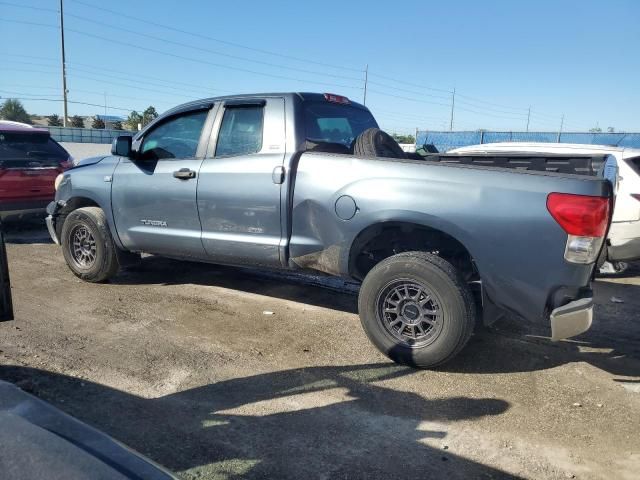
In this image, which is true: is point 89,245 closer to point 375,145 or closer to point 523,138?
point 375,145

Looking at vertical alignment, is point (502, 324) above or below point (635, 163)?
below

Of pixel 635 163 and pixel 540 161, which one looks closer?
pixel 540 161

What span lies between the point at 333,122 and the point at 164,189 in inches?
68.7

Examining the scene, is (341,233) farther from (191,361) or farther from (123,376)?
(123,376)

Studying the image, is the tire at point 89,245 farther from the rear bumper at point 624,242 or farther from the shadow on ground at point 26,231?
the rear bumper at point 624,242

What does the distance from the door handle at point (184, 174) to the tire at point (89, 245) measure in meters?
1.20

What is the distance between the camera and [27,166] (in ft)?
26.3

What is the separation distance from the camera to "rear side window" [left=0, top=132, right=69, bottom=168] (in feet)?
25.9

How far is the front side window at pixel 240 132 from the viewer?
15.3 feet

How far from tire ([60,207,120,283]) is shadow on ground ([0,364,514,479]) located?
2140 millimetres

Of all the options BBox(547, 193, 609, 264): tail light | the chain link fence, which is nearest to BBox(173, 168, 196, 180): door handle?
BBox(547, 193, 609, 264): tail light

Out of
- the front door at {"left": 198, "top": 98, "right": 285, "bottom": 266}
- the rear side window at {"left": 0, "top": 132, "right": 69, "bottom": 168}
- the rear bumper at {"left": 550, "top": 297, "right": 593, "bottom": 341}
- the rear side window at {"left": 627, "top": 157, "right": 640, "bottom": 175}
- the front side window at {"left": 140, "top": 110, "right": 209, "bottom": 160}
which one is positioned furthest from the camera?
the rear side window at {"left": 0, "top": 132, "right": 69, "bottom": 168}

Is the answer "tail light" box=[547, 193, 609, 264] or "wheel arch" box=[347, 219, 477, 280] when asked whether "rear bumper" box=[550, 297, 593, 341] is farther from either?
"wheel arch" box=[347, 219, 477, 280]

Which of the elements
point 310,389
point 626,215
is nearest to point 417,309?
point 310,389
